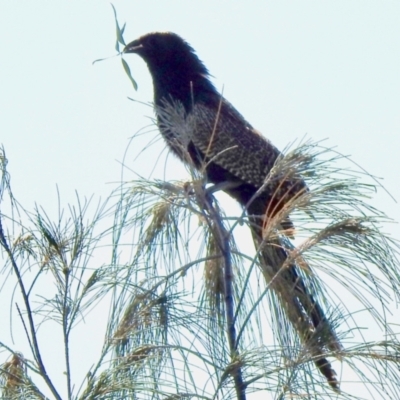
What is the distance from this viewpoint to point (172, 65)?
730 centimetres

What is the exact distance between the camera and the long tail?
333 centimetres

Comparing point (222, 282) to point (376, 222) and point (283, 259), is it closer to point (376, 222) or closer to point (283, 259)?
point (283, 259)

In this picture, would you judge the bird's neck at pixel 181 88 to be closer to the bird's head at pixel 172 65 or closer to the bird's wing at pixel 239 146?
the bird's head at pixel 172 65

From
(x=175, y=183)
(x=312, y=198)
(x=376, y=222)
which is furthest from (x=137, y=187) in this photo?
(x=376, y=222)

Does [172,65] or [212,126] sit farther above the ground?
[172,65]

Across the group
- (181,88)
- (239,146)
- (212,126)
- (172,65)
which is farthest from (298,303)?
(172,65)

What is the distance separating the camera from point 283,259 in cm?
395

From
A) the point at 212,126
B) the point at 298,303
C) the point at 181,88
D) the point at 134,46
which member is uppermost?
the point at 134,46

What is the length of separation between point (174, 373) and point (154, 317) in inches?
10.1

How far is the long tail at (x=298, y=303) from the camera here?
3330 mm

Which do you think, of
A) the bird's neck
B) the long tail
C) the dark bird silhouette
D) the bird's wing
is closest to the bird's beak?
the dark bird silhouette

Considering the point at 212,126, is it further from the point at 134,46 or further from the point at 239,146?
the point at 134,46

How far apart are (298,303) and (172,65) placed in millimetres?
3756

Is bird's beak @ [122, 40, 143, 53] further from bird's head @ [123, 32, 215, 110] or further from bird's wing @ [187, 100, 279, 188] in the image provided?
bird's wing @ [187, 100, 279, 188]
